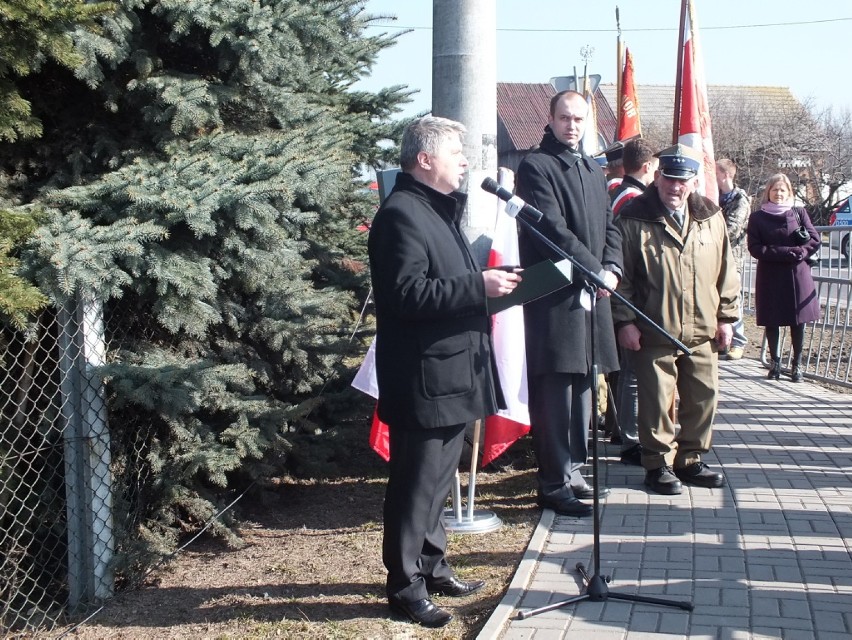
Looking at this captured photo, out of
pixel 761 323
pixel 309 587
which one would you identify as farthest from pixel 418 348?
pixel 761 323

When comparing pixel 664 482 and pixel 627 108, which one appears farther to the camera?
pixel 627 108

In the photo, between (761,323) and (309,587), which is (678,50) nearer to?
(761,323)

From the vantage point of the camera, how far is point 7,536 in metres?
4.48

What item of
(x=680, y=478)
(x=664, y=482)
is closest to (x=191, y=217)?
(x=664, y=482)

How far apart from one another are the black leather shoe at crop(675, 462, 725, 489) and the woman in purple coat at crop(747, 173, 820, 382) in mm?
4307

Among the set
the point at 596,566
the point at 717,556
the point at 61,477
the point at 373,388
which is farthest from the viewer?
the point at 373,388

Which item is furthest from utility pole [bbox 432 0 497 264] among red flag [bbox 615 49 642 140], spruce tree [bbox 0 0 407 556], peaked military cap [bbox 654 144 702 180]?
red flag [bbox 615 49 642 140]

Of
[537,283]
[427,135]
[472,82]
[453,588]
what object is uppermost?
[472,82]

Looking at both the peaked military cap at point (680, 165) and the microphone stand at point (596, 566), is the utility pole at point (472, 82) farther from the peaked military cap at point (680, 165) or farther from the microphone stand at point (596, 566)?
the microphone stand at point (596, 566)

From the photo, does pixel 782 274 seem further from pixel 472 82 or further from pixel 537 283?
pixel 537 283

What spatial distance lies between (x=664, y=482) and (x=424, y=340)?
251 cm

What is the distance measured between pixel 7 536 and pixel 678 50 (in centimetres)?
597

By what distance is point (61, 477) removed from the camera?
190 inches

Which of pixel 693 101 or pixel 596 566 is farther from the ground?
pixel 693 101
